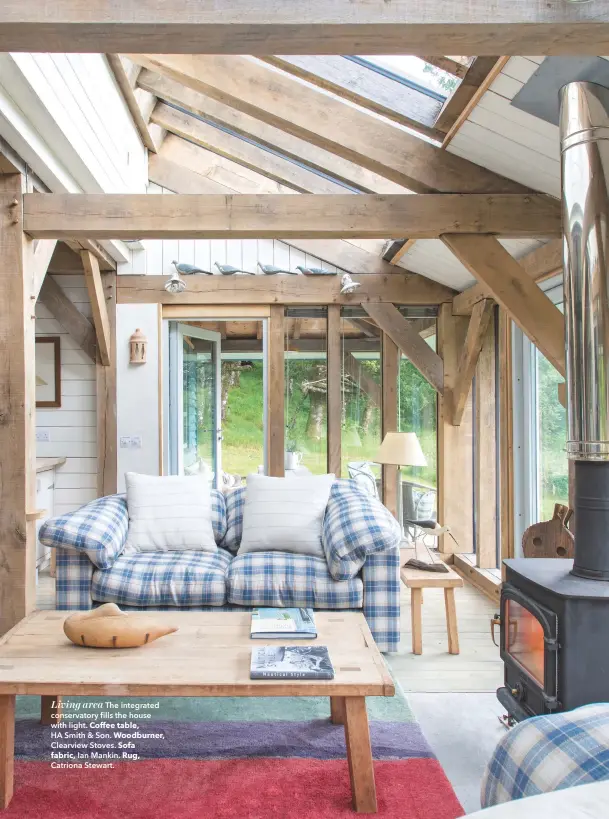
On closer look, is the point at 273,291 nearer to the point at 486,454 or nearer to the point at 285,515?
the point at 486,454

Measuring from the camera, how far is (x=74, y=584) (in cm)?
309

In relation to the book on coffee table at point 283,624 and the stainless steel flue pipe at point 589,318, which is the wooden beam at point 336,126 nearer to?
the stainless steel flue pipe at point 589,318

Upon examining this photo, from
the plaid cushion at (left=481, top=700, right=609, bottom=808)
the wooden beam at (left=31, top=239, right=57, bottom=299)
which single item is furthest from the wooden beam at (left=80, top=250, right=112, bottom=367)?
the plaid cushion at (left=481, top=700, right=609, bottom=808)

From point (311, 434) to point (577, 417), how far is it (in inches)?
132

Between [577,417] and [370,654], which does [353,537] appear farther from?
[577,417]

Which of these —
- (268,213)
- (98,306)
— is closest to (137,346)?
(98,306)

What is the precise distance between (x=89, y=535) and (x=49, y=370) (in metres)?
2.61

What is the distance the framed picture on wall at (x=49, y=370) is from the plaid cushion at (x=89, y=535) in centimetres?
225

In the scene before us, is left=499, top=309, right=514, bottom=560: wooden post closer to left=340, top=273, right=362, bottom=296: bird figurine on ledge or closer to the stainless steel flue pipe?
left=340, top=273, right=362, bottom=296: bird figurine on ledge

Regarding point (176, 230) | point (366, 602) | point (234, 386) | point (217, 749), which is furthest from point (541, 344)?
point (234, 386)

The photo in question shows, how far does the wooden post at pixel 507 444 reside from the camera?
13.2 feet

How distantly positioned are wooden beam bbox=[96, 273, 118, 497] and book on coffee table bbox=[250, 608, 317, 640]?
→ 3056 mm

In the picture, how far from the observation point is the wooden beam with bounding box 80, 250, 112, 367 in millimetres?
4652

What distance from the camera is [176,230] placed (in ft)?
10.3
